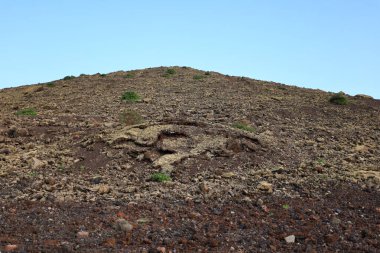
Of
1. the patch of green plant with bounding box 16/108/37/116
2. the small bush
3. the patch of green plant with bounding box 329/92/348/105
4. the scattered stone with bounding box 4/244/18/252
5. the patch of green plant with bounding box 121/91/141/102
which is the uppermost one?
the small bush

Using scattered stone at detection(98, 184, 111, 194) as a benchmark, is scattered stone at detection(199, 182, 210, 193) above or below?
above

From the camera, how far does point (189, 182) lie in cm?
1045

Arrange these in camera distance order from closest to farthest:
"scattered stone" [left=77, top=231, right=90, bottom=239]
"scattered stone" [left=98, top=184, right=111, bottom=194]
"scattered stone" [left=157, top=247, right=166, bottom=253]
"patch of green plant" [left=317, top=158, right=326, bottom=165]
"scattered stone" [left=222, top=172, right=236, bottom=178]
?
"scattered stone" [left=157, top=247, right=166, bottom=253]
"scattered stone" [left=77, top=231, right=90, bottom=239]
"scattered stone" [left=98, top=184, right=111, bottom=194]
"scattered stone" [left=222, top=172, right=236, bottom=178]
"patch of green plant" [left=317, top=158, right=326, bottom=165]

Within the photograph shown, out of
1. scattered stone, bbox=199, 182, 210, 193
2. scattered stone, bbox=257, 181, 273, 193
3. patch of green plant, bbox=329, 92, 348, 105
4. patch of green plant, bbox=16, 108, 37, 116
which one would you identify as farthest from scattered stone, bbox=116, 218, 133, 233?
patch of green plant, bbox=329, 92, 348, 105

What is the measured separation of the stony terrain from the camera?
7699 mm

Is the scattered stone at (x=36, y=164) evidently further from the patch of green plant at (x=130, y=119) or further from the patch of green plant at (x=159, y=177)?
the patch of green plant at (x=130, y=119)

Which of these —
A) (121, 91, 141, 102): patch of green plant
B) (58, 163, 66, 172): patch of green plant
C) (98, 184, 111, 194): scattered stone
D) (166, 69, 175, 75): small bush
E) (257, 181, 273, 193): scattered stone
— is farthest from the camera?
(166, 69, 175, 75): small bush

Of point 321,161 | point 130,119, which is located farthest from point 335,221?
point 130,119

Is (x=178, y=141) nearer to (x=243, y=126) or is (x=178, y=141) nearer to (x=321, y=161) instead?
(x=243, y=126)

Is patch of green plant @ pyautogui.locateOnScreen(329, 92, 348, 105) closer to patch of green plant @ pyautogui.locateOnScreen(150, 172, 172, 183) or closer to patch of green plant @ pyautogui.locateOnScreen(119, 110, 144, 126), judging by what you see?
patch of green plant @ pyautogui.locateOnScreen(119, 110, 144, 126)

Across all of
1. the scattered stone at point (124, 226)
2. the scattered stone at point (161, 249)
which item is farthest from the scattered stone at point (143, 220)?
the scattered stone at point (161, 249)

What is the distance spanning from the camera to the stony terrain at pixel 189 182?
7699 mm

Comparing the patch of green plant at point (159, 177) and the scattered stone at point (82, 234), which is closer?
the scattered stone at point (82, 234)

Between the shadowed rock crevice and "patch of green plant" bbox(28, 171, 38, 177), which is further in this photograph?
the shadowed rock crevice
